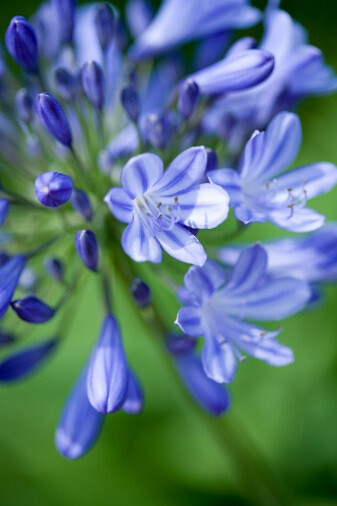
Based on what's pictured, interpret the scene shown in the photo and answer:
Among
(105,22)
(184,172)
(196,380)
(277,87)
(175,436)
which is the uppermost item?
(105,22)

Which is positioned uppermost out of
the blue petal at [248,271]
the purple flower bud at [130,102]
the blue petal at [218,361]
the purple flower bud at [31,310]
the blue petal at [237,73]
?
the purple flower bud at [130,102]

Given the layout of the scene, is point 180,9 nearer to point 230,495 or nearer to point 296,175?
point 296,175

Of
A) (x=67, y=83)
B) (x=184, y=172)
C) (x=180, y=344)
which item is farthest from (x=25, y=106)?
(x=180, y=344)

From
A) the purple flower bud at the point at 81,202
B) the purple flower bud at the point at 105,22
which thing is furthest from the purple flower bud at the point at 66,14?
the purple flower bud at the point at 81,202

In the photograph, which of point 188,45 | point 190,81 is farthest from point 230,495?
point 188,45

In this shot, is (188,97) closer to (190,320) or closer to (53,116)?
(53,116)

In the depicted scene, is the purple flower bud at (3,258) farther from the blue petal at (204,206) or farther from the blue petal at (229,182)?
the blue petal at (229,182)
